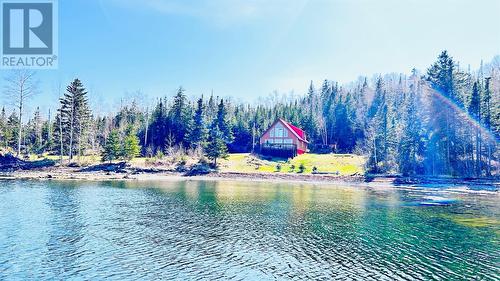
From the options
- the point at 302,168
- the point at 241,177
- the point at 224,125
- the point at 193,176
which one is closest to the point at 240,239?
the point at 241,177

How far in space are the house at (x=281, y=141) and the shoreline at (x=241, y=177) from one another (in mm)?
17322

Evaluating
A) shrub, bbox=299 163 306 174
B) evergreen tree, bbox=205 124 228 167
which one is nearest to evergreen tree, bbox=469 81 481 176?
shrub, bbox=299 163 306 174

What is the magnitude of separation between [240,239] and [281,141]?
68.0m

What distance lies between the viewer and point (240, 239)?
76.8ft

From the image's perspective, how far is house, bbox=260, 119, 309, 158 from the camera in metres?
88.8

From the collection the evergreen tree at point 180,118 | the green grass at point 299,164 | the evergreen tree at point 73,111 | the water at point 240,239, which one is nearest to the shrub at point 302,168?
the green grass at point 299,164

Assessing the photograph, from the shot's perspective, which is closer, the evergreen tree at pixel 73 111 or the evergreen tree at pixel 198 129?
the evergreen tree at pixel 73 111

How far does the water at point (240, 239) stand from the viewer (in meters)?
17.1

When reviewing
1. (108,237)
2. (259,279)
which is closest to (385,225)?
(259,279)

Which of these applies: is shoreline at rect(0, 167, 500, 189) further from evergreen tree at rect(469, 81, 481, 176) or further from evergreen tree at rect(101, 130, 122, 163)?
evergreen tree at rect(469, 81, 481, 176)

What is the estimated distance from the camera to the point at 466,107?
63.4 meters

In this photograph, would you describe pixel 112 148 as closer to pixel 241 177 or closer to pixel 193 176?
pixel 193 176

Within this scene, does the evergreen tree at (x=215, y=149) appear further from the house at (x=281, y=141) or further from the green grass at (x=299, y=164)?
the house at (x=281, y=141)

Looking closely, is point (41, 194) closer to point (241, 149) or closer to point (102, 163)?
point (102, 163)
